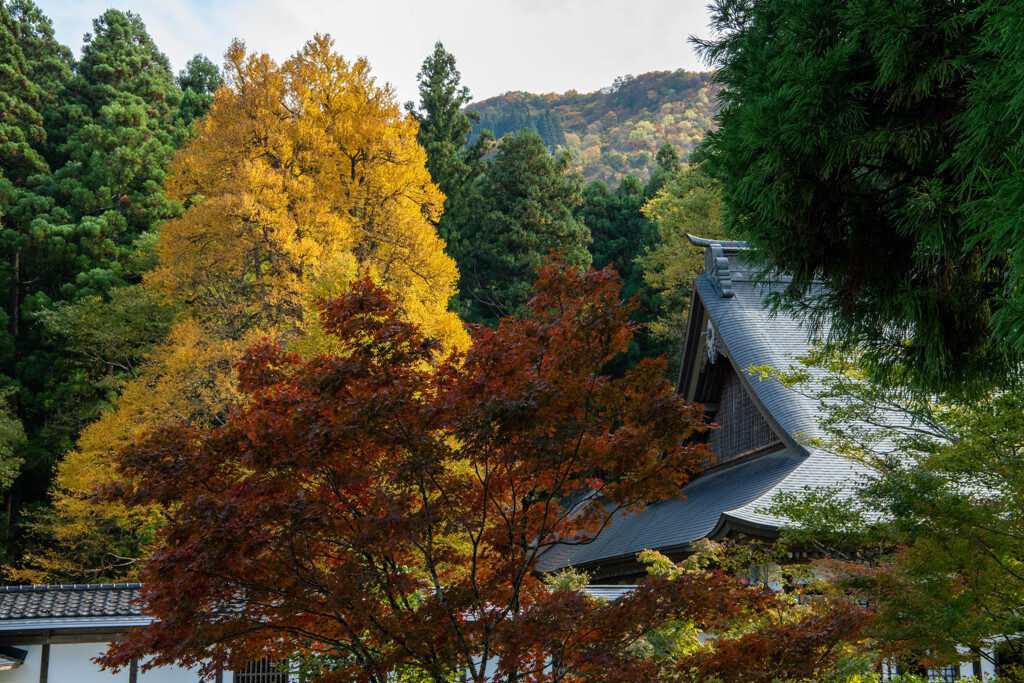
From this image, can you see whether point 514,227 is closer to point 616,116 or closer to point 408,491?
point 408,491

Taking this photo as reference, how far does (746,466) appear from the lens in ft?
41.2

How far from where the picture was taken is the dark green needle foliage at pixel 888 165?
Answer: 382 cm

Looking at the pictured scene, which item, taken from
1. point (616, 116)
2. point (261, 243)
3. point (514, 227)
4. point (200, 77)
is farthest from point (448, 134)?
point (616, 116)

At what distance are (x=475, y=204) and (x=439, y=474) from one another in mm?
23808

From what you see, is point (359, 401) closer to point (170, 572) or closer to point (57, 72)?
point (170, 572)

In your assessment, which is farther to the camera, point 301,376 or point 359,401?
point 301,376

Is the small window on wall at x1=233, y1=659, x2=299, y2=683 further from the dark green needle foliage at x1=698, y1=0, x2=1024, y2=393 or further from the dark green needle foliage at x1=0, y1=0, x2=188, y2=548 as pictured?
the dark green needle foliage at x1=0, y1=0, x2=188, y2=548

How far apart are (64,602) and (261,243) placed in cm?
851

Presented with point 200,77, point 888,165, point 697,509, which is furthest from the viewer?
point 200,77

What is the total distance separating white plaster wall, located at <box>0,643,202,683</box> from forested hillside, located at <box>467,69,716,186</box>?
50.0 metres

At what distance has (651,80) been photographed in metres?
67.8

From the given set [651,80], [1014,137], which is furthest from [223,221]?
[651,80]

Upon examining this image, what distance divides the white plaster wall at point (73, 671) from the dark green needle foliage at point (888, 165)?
8.90 metres

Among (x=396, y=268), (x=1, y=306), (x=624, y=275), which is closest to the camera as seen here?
(x=396, y=268)
